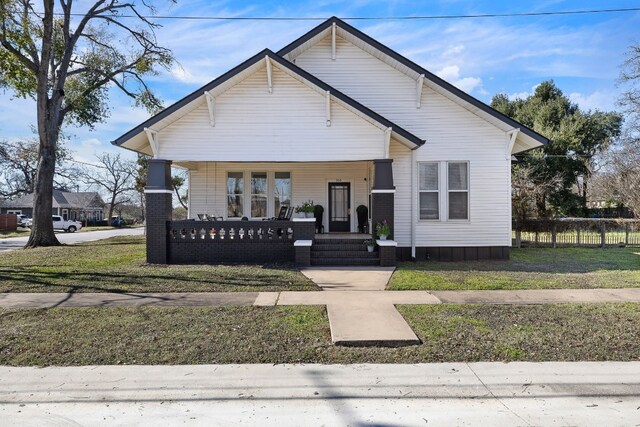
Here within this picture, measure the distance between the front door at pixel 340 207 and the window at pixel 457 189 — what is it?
392 centimetres

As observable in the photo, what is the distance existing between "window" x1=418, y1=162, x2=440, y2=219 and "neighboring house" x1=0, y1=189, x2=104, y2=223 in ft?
196

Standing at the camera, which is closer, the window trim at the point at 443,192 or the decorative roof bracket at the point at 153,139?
the decorative roof bracket at the point at 153,139

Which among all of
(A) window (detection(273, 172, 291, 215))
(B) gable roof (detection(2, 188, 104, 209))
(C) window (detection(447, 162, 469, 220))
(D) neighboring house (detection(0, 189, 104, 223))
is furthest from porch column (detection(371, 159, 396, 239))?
(D) neighboring house (detection(0, 189, 104, 223))

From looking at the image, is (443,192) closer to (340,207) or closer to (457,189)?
(457,189)

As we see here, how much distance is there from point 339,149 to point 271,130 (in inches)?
79.6

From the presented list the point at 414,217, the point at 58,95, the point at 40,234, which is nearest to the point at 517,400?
the point at 414,217

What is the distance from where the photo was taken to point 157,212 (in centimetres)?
1175

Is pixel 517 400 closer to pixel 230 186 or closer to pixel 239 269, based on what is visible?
pixel 239 269

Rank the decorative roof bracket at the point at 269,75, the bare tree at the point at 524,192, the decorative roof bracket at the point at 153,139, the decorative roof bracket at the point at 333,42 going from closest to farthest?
the decorative roof bracket at the point at 269,75 < the decorative roof bracket at the point at 153,139 < the decorative roof bracket at the point at 333,42 < the bare tree at the point at 524,192

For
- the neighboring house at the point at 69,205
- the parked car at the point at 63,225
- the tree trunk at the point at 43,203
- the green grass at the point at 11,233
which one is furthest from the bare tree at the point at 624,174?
the neighboring house at the point at 69,205

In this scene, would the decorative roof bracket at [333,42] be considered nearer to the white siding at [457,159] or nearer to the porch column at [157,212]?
the white siding at [457,159]

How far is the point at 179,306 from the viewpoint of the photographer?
6.98 m

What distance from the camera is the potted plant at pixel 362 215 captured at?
606 inches

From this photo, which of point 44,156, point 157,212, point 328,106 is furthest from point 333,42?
point 44,156
